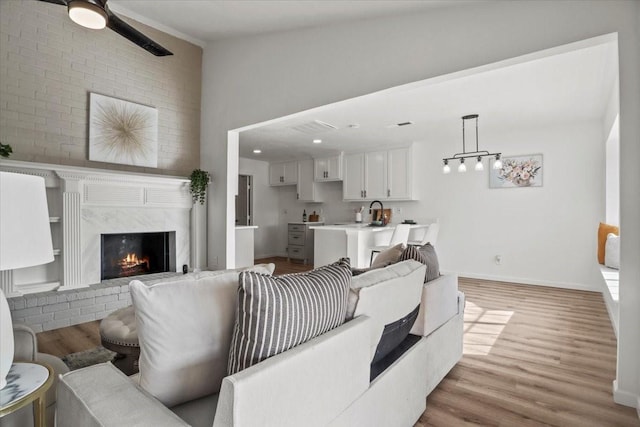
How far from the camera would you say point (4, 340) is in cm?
109

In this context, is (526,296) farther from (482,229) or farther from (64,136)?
(64,136)

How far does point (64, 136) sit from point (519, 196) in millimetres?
6148

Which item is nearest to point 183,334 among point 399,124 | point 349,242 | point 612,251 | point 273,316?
point 273,316


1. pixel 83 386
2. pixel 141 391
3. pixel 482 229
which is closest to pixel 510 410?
pixel 141 391

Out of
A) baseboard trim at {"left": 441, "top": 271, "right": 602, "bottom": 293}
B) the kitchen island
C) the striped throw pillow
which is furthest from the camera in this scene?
the kitchen island

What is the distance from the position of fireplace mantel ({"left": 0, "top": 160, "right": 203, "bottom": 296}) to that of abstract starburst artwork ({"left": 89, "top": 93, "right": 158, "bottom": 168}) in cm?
26

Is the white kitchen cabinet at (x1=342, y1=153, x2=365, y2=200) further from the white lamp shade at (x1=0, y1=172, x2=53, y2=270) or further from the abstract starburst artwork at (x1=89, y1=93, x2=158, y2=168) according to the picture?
the white lamp shade at (x1=0, y1=172, x2=53, y2=270)

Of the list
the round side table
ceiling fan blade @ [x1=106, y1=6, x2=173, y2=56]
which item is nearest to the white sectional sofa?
the round side table

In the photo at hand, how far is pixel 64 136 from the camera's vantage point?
355cm

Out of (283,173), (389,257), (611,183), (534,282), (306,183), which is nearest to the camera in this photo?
(389,257)

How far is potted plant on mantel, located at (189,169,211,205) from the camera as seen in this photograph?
14.3 feet

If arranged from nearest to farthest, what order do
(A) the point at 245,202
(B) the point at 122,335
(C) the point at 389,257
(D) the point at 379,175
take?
(B) the point at 122,335
(C) the point at 389,257
(D) the point at 379,175
(A) the point at 245,202

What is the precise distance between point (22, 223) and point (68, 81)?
3.31 m

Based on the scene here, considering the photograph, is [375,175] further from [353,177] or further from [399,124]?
[399,124]
